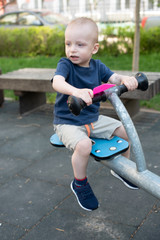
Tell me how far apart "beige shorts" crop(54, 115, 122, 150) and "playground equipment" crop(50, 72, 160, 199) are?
121 millimetres

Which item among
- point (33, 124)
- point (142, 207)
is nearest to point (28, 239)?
point (142, 207)

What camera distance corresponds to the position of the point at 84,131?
225 cm

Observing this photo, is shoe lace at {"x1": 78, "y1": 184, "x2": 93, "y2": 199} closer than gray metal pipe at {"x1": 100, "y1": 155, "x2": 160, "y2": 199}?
No

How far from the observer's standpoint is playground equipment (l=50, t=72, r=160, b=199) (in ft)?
5.59

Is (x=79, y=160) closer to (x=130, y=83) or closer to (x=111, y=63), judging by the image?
(x=130, y=83)

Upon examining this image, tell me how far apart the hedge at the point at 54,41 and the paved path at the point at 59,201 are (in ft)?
20.2

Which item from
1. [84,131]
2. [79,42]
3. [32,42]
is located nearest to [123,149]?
[84,131]

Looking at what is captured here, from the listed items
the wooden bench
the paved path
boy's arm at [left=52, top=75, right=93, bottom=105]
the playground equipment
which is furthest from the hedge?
the playground equipment

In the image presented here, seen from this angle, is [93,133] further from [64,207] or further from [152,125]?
[152,125]

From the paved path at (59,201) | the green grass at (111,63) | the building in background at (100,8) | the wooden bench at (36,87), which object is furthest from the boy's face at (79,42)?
the building in background at (100,8)

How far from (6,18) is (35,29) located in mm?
2912

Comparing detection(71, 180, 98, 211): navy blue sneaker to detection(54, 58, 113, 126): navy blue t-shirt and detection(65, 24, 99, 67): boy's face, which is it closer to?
detection(54, 58, 113, 126): navy blue t-shirt

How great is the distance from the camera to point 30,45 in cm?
1085

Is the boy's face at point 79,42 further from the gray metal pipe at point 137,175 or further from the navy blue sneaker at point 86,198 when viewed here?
the navy blue sneaker at point 86,198
